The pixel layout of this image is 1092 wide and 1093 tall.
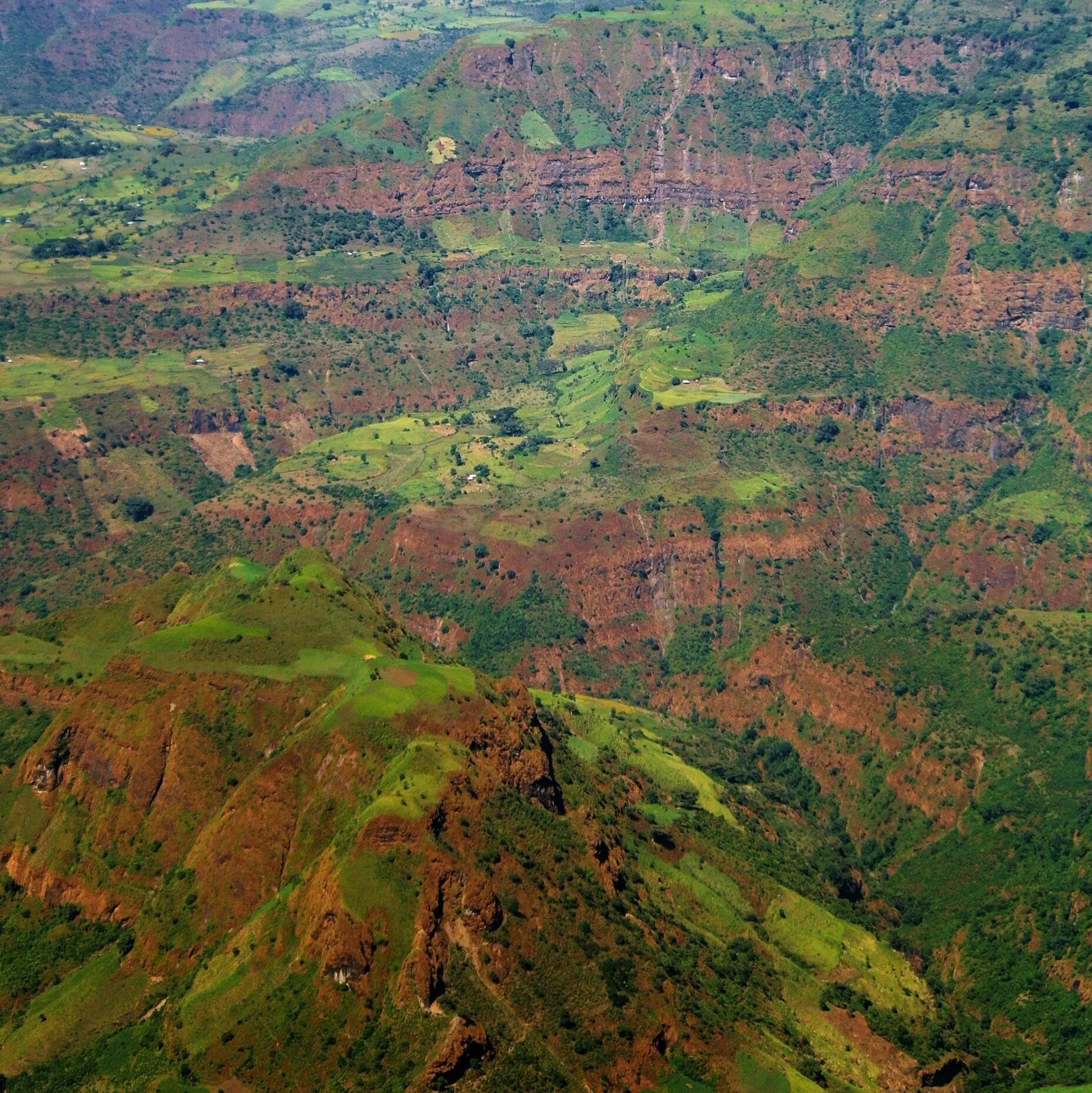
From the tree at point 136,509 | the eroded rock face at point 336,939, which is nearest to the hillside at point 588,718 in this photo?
the eroded rock face at point 336,939

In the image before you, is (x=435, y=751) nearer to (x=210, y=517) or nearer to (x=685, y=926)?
(x=685, y=926)

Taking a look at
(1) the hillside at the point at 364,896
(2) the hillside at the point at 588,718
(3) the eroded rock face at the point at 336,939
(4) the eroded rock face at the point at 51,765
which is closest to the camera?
(3) the eroded rock face at the point at 336,939

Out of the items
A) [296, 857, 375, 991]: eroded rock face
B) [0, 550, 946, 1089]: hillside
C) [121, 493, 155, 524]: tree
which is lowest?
[121, 493, 155, 524]: tree

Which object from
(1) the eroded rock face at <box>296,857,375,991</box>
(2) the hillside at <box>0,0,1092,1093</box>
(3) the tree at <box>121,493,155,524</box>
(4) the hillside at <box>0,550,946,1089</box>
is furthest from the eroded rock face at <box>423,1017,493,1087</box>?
(3) the tree at <box>121,493,155,524</box>

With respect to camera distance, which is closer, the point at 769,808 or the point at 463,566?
the point at 769,808

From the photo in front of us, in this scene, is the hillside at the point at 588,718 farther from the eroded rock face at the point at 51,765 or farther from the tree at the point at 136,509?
the tree at the point at 136,509

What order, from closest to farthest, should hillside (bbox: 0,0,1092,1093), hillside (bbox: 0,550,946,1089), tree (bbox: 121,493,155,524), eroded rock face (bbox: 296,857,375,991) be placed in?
eroded rock face (bbox: 296,857,375,991), hillside (bbox: 0,550,946,1089), hillside (bbox: 0,0,1092,1093), tree (bbox: 121,493,155,524)

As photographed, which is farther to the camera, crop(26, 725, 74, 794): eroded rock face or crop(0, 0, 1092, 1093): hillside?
crop(26, 725, 74, 794): eroded rock face

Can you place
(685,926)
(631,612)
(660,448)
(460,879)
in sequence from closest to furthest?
(460,879) < (685,926) < (631,612) < (660,448)

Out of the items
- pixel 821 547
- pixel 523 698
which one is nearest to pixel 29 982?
pixel 523 698

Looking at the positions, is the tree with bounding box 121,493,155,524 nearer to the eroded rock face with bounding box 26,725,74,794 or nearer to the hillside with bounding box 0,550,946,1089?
the hillside with bounding box 0,550,946,1089

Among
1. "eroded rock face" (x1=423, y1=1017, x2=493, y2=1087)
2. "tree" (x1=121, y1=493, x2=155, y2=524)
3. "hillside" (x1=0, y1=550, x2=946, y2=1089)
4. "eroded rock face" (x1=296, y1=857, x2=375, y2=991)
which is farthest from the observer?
"tree" (x1=121, y1=493, x2=155, y2=524)
